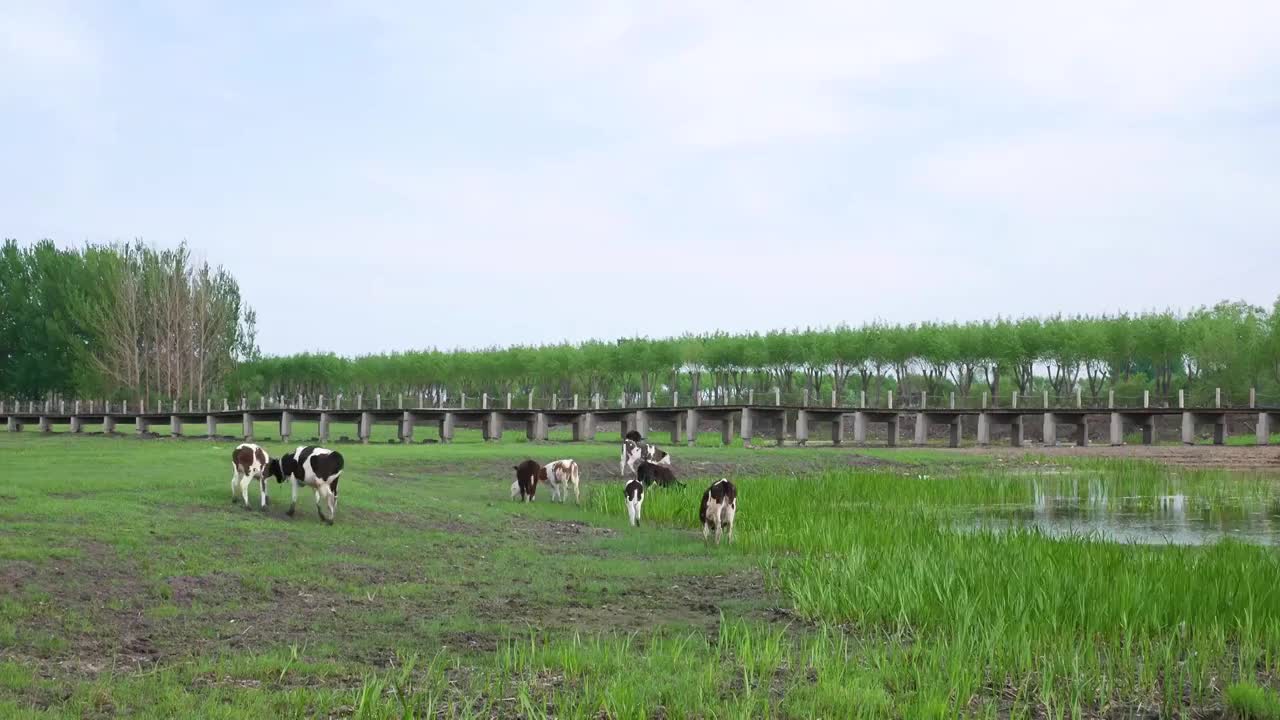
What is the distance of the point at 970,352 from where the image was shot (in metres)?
86.2

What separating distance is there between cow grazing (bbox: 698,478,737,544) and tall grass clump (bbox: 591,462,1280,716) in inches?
31.9

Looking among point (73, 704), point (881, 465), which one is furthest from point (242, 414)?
point (73, 704)

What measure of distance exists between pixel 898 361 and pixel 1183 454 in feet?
123

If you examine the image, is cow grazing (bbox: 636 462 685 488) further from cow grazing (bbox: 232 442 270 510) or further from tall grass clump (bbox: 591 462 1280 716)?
cow grazing (bbox: 232 442 270 510)

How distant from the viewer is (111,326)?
91.3 metres

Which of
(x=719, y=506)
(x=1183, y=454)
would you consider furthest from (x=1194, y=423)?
(x=719, y=506)

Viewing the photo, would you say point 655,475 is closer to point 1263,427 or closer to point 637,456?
point 637,456

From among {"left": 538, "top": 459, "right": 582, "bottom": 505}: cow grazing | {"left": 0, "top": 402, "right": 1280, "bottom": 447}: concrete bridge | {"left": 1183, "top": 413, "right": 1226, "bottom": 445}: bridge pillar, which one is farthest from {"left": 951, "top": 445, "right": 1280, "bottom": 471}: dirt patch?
{"left": 538, "top": 459, "right": 582, "bottom": 505}: cow grazing

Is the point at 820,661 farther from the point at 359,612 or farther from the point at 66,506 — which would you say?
the point at 66,506

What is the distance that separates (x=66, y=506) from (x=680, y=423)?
159 ft

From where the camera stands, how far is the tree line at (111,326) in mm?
91688

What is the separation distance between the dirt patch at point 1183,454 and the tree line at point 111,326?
203 feet

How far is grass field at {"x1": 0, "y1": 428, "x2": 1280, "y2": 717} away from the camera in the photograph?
333 inches

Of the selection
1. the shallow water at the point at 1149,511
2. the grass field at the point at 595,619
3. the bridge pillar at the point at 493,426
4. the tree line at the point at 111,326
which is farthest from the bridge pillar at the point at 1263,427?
the tree line at the point at 111,326
